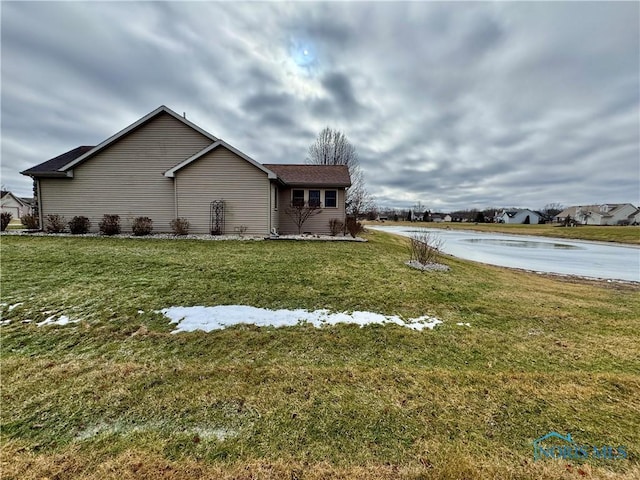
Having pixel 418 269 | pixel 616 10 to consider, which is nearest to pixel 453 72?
pixel 616 10

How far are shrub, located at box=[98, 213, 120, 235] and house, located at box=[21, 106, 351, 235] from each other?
0.77 meters

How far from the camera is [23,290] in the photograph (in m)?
5.80

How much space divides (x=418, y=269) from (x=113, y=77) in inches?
734

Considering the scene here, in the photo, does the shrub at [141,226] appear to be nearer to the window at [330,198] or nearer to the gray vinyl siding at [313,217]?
the gray vinyl siding at [313,217]

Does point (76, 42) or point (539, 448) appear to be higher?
point (76, 42)

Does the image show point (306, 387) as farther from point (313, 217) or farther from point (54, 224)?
point (54, 224)

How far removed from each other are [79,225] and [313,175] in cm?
1271

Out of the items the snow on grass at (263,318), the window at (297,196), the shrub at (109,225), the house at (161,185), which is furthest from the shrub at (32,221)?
the snow on grass at (263,318)

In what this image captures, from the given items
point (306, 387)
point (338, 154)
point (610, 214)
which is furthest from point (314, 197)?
point (610, 214)

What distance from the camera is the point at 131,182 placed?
14.2m

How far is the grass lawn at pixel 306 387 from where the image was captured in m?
2.17

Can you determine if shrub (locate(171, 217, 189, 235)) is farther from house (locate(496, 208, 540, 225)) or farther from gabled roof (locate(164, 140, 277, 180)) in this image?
house (locate(496, 208, 540, 225))

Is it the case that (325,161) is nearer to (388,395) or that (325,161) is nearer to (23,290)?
(23,290)

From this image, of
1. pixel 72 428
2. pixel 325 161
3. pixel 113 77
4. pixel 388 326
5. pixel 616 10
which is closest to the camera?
pixel 72 428
